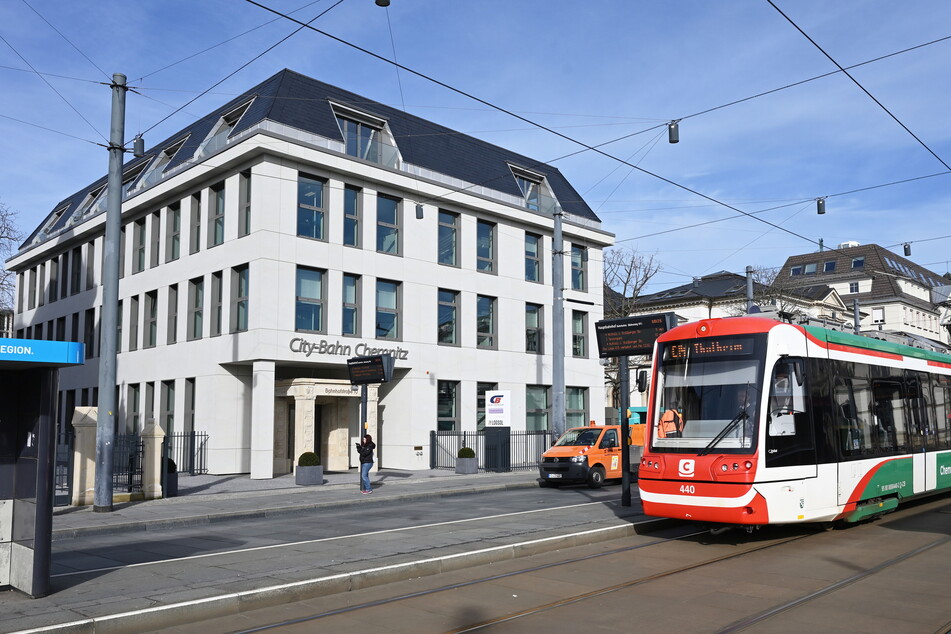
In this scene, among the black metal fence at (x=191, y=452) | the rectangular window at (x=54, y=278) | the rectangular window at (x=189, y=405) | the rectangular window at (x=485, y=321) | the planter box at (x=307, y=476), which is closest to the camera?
the planter box at (x=307, y=476)

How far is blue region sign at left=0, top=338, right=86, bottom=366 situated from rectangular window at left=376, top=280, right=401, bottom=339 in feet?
72.9

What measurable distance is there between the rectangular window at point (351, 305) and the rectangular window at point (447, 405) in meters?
4.69

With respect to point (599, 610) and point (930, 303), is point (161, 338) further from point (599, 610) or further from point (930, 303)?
point (930, 303)

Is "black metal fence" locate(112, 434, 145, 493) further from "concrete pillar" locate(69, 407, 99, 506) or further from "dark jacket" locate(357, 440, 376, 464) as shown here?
"dark jacket" locate(357, 440, 376, 464)

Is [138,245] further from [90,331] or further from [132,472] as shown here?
[132,472]

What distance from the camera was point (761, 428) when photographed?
11.4 metres

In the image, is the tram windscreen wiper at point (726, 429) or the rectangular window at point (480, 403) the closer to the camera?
the tram windscreen wiper at point (726, 429)

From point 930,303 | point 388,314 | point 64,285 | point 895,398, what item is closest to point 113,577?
point 895,398

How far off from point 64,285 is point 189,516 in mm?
29636

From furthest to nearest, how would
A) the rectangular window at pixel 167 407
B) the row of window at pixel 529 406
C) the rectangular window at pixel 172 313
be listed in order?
the row of window at pixel 529 406 < the rectangular window at pixel 172 313 < the rectangular window at pixel 167 407

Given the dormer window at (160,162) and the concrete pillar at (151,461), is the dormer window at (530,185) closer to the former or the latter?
the dormer window at (160,162)

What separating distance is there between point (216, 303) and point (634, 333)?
1792 centimetres

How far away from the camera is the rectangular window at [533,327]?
1471 inches

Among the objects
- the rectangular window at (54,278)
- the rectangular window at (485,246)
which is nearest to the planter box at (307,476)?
the rectangular window at (485,246)
